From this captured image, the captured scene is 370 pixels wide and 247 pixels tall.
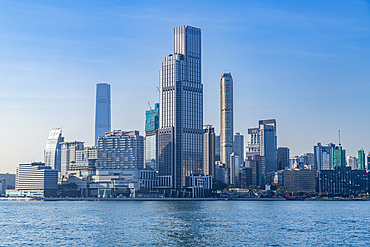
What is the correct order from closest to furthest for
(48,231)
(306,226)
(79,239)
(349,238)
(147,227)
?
(79,239), (349,238), (48,231), (147,227), (306,226)

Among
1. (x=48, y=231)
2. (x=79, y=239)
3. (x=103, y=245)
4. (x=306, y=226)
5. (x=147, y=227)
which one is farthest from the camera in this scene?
(x=306, y=226)

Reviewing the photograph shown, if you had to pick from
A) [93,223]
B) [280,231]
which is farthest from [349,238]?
[93,223]

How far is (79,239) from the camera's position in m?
87.5

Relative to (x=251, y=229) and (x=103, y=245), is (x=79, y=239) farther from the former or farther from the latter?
(x=251, y=229)

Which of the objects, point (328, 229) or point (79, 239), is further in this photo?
point (328, 229)

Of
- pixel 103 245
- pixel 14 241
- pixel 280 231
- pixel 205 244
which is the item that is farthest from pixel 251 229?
pixel 14 241

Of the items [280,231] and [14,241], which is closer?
[14,241]

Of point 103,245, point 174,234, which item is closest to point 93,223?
point 174,234

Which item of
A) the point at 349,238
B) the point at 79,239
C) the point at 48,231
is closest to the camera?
the point at 79,239

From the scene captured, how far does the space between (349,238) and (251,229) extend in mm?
20144

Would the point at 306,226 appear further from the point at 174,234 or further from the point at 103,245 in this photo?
the point at 103,245

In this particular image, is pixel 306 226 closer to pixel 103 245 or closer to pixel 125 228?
pixel 125 228

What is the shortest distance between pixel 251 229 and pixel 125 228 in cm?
2598

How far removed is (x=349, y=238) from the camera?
9369 centimetres
